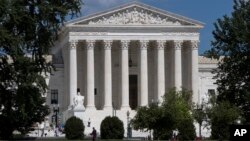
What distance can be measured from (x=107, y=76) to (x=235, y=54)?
6725 cm

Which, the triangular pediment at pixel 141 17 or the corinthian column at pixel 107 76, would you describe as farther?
the triangular pediment at pixel 141 17

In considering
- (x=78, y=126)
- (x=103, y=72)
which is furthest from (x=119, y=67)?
(x=78, y=126)

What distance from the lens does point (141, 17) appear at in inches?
4483

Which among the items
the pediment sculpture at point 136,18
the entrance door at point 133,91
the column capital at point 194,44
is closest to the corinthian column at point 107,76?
the pediment sculpture at point 136,18

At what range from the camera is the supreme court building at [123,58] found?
112 m

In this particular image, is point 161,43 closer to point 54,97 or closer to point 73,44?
point 73,44

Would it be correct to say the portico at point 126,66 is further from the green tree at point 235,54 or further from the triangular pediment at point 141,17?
the green tree at point 235,54

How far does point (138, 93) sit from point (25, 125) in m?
56.5

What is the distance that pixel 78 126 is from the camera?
66.6 metres

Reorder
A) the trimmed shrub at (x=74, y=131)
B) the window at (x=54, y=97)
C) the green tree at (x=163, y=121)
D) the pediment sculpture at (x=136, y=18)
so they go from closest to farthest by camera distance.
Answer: the green tree at (x=163, y=121) → the trimmed shrub at (x=74, y=131) → the pediment sculpture at (x=136, y=18) → the window at (x=54, y=97)

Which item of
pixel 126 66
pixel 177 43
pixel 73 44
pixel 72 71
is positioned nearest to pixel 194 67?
pixel 177 43

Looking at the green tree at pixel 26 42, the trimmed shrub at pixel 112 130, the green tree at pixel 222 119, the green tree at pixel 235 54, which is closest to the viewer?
the green tree at pixel 26 42

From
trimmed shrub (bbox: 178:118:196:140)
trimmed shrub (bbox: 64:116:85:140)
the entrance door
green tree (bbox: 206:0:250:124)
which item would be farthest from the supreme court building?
green tree (bbox: 206:0:250:124)

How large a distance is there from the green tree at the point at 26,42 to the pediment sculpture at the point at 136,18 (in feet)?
247
